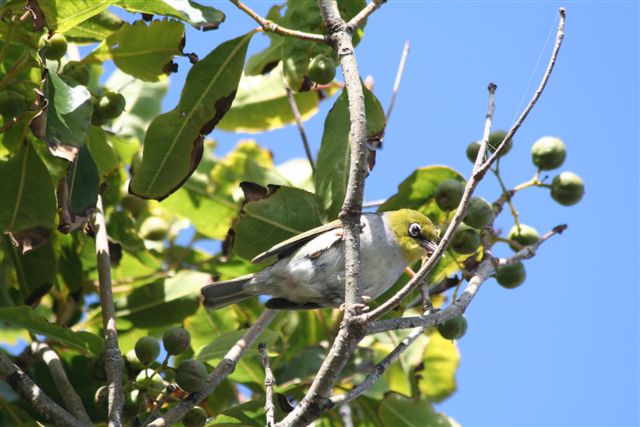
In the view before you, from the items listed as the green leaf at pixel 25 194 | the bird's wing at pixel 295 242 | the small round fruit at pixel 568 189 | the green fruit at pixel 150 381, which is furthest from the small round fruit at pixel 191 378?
the small round fruit at pixel 568 189

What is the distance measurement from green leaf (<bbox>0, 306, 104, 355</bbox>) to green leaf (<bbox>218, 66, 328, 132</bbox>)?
7.62ft

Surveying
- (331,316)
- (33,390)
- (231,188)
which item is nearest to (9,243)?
(33,390)

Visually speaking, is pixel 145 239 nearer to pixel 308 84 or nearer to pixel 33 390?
pixel 308 84

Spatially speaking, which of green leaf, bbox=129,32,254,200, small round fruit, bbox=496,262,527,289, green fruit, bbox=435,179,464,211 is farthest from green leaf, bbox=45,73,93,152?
small round fruit, bbox=496,262,527,289

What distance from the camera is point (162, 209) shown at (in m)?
5.55

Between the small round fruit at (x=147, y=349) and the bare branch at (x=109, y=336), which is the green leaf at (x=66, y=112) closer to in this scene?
the bare branch at (x=109, y=336)

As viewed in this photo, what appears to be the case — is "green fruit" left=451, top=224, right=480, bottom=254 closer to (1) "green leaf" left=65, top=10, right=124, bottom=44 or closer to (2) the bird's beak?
(2) the bird's beak

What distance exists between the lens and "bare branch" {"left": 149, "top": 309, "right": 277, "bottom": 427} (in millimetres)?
3191

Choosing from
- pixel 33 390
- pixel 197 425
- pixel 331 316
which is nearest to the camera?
pixel 33 390

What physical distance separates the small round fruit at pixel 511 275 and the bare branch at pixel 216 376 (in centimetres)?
112

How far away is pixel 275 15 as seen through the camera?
4.65 meters

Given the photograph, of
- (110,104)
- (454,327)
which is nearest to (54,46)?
(110,104)

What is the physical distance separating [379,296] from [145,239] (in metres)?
1.82

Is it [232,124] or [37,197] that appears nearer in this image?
[37,197]
